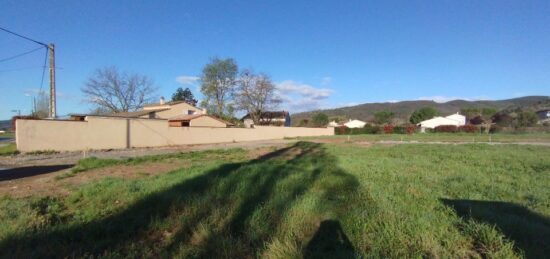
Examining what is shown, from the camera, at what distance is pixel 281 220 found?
4332 mm

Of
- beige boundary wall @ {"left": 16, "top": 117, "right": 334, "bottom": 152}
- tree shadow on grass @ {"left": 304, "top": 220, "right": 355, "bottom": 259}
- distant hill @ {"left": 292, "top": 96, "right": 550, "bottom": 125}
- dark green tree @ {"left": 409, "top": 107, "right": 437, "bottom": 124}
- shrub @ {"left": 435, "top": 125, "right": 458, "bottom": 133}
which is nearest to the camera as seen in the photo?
tree shadow on grass @ {"left": 304, "top": 220, "right": 355, "bottom": 259}

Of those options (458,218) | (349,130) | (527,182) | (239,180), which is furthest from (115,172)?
(349,130)

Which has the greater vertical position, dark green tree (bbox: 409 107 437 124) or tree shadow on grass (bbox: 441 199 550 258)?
dark green tree (bbox: 409 107 437 124)

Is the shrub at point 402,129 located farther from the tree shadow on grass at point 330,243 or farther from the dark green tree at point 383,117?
the tree shadow on grass at point 330,243

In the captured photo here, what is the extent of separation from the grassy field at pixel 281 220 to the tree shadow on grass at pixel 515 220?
0.01 meters

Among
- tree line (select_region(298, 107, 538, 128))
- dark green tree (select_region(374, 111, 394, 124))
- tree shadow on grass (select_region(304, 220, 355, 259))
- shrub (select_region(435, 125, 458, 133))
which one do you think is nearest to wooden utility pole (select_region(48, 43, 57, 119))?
tree shadow on grass (select_region(304, 220, 355, 259))

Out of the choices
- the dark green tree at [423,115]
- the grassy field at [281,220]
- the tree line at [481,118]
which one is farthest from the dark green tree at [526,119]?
the grassy field at [281,220]

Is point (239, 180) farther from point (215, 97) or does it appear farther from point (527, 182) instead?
point (215, 97)

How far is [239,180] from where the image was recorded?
6.66 m

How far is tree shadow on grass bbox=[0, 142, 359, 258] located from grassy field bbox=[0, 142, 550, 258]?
0.01 m

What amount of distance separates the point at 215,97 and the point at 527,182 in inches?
2312

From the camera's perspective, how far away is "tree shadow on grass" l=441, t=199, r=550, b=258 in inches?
136

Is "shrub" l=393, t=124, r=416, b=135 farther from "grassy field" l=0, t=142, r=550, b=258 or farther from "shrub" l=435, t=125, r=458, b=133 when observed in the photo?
"grassy field" l=0, t=142, r=550, b=258

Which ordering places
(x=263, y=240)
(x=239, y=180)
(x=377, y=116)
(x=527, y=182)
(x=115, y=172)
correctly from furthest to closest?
1. (x=377, y=116)
2. (x=115, y=172)
3. (x=527, y=182)
4. (x=239, y=180)
5. (x=263, y=240)
